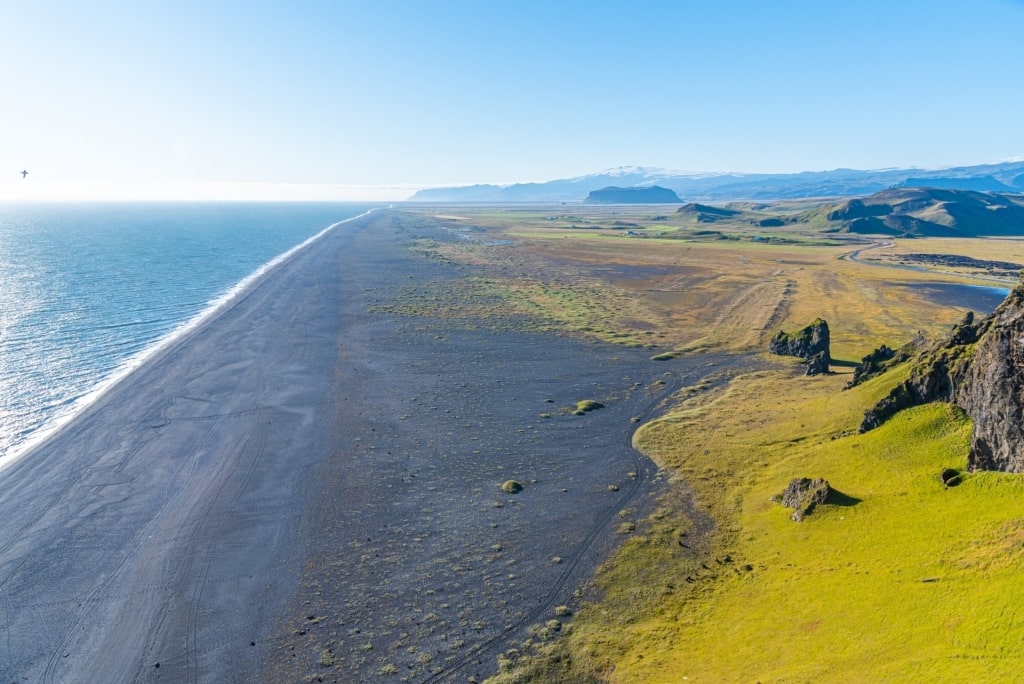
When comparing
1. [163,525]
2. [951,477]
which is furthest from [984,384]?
[163,525]

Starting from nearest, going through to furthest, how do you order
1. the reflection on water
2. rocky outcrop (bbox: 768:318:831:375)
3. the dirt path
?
1. the dirt path
2. rocky outcrop (bbox: 768:318:831:375)
3. the reflection on water

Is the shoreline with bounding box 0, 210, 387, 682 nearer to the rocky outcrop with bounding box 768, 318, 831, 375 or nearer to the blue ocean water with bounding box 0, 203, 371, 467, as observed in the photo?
the blue ocean water with bounding box 0, 203, 371, 467

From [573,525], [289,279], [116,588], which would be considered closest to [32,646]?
[116,588]

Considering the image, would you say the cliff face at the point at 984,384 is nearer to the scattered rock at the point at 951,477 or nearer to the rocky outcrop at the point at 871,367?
the scattered rock at the point at 951,477

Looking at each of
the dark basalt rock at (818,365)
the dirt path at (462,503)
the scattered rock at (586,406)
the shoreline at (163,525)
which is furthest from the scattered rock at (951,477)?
the shoreline at (163,525)

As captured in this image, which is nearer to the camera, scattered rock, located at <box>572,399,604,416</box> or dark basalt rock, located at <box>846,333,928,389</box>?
dark basalt rock, located at <box>846,333,928,389</box>

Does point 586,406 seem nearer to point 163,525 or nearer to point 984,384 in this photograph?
point 984,384

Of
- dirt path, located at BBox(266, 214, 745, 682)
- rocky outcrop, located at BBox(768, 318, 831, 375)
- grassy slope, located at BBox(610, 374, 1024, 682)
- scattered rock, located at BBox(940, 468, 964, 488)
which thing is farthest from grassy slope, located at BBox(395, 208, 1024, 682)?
rocky outcrop, located at BBox(768, 318, 831, 375)
